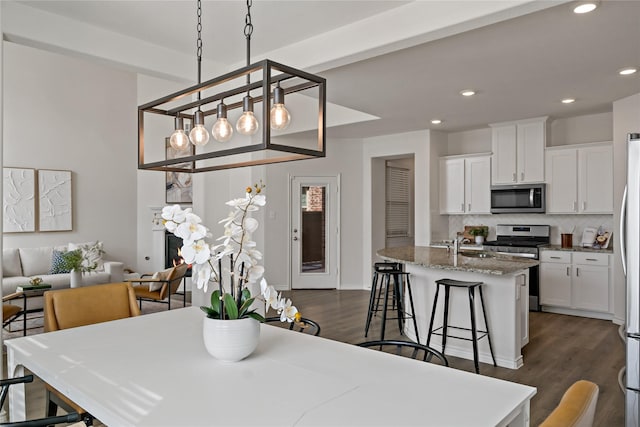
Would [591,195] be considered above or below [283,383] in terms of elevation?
above

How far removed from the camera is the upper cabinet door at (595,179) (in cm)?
549

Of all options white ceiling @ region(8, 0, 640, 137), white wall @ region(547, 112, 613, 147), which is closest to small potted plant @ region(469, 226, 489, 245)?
white wall @ region(547, 112, 613, 147)

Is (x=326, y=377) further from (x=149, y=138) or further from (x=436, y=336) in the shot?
(x=149, y=138)

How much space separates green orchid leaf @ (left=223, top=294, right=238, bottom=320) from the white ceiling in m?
2.15

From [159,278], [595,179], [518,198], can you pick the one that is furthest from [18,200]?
[595,179]

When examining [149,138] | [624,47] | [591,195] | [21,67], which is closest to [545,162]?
[591,195]

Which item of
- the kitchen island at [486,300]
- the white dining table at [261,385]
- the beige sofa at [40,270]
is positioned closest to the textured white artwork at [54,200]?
the beige sofa at [40,270]

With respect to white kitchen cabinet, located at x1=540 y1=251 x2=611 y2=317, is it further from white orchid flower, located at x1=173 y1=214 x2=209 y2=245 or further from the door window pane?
white orchid flower, located at x1=173 y1=214 x2=209 y2=245

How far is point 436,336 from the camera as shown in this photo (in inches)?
167

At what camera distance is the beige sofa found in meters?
6.11

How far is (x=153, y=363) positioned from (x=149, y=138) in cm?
706

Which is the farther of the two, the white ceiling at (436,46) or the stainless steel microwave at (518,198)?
the stainless steel microwave at (518,198)

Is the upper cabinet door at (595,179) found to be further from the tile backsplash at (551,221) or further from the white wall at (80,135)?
the white wall at (80,135)

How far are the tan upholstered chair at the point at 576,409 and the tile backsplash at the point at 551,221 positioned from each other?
5.04 metres
